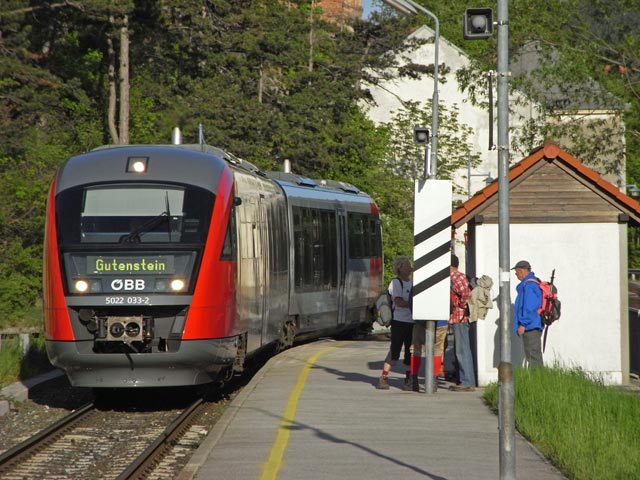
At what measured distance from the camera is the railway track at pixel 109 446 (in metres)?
11.7

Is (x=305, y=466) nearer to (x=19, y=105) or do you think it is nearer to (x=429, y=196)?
(x=429, y=196)

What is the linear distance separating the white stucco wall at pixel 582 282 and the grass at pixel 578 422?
77.6 inches

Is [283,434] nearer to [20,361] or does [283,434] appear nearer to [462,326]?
[462,326]

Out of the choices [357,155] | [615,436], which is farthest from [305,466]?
[357,155]

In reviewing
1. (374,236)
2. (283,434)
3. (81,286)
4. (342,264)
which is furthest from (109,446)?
(374,236)

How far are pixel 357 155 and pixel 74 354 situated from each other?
3764 centimetres

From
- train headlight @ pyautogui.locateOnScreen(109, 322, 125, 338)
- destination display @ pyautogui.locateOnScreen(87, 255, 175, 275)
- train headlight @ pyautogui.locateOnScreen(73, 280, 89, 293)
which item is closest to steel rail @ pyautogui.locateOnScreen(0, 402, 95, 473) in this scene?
train headlight @ pyautogui.locateOnScreen(109, 322, 125, 338)

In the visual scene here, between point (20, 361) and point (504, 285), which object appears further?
point (20, 361)

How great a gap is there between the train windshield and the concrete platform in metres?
2.16

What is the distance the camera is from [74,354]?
15.2 metres

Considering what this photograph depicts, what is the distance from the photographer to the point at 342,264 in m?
29.0

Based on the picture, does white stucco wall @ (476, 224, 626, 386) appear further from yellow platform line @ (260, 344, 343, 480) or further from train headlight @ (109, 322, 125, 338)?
train headlight @ (109, 322, 125, 338)

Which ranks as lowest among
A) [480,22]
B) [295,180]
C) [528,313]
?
[528,313]

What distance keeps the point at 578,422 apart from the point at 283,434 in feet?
9.13
